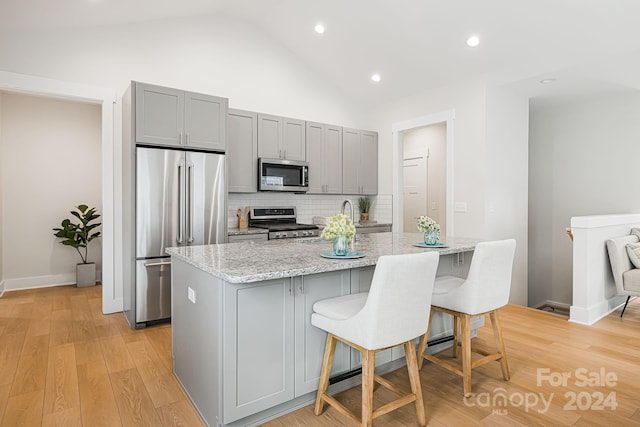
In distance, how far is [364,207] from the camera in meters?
5.97

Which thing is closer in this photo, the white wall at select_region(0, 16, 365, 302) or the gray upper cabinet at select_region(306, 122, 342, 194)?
the white wall at select_region(0, 16, 365, 302)

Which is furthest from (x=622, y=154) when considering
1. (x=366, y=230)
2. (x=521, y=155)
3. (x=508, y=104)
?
(x=366, y=230)

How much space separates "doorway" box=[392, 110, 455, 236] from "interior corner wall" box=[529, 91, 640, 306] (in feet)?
4.55

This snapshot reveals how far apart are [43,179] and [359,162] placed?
4.47m

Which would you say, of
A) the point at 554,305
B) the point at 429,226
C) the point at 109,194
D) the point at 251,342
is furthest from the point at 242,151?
the point at 554,305

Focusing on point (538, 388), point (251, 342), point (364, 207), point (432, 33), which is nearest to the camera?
point (251, 342)

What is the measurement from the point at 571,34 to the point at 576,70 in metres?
0.58

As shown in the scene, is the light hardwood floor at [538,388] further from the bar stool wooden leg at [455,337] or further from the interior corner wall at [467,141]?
the interior corner wall at [467,141]

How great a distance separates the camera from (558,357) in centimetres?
284

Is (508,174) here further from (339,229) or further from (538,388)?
(339,229)

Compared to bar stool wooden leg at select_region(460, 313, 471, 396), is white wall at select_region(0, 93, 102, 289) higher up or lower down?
higher up

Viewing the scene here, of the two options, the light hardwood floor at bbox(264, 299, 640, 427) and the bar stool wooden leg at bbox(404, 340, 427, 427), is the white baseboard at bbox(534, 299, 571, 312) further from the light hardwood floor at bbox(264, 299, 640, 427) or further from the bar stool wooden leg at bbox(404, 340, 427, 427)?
the bar stool wooden leg at bbox(404, 340, 427, 427)

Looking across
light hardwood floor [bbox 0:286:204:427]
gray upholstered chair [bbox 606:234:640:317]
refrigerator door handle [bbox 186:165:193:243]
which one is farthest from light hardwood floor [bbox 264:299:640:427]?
refrigerator door handle [bbox 186:165:193:243]

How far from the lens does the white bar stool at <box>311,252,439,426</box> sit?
1736mm
